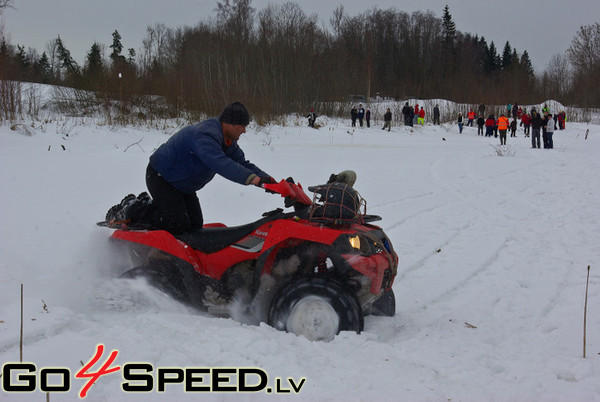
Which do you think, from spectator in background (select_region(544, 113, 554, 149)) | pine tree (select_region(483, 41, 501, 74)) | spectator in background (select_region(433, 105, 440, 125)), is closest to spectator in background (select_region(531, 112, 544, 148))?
spectator in background (select_region(544, 113, 554, 149))

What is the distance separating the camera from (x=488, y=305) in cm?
472

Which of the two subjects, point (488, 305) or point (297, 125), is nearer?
point (488, 305)

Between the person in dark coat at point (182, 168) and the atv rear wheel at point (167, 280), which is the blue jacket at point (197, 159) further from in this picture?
the atv rear wheel at point (167, 280)

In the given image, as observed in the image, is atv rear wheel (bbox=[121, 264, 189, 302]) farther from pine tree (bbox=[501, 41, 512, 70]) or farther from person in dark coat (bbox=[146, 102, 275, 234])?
pine tree (bbox=[501, 41, 512, 70])

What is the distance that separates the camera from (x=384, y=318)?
4316mm

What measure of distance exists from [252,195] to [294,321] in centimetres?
712

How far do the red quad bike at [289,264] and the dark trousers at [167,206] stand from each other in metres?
0.17

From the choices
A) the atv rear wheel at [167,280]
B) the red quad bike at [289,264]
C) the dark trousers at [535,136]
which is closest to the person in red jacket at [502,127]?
the dark trousers at [535,136]

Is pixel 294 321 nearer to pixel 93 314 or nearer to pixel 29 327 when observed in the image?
pixel 93 314

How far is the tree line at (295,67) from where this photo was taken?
26.7m

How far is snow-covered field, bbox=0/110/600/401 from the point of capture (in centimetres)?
291

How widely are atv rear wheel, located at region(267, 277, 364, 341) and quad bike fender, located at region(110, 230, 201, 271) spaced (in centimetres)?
98

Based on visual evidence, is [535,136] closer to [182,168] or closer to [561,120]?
[561,120]

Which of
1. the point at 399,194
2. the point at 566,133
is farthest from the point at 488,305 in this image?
the point at 566,133
